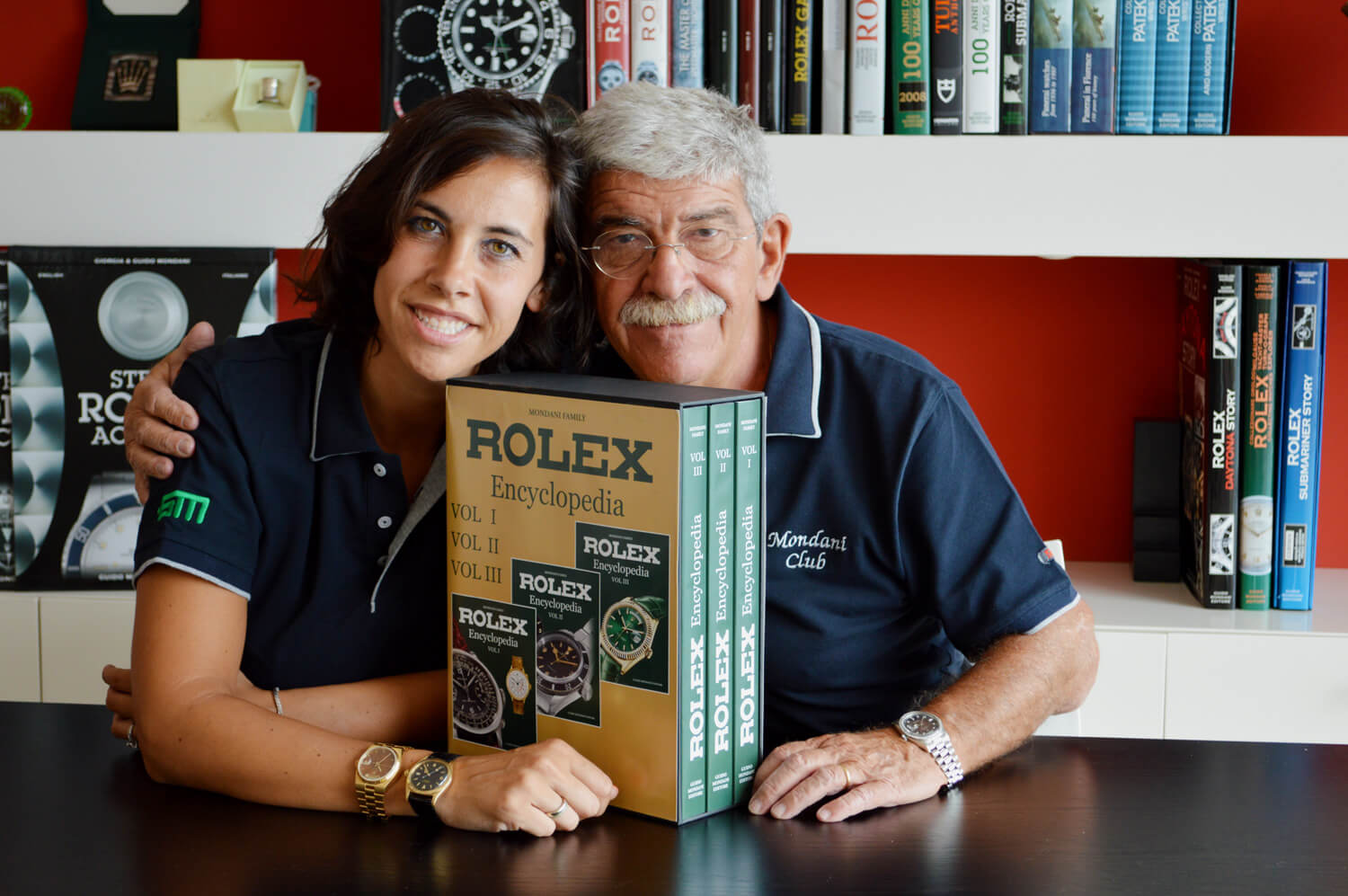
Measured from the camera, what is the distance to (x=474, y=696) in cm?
107

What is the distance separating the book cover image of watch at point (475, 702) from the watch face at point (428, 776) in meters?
0.06

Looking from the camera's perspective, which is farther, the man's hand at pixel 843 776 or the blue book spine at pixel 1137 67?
the blue book spine at pixel 1137 67

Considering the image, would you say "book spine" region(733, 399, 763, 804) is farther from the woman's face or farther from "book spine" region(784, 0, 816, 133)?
"book spine" region(784, 0, 816, 133)

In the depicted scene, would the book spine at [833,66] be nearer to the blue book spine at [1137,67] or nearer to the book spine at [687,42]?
the book spine at [687,42]

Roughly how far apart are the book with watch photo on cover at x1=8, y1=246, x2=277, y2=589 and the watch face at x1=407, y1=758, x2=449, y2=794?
4.20 feet

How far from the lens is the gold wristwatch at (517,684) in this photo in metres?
1.03

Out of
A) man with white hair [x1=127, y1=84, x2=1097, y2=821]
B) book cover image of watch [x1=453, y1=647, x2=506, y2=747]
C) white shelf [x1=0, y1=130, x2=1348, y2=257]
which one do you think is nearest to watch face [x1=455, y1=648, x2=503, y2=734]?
book cover image of watch [x1=453, y1=647, x2=506, y2=747]

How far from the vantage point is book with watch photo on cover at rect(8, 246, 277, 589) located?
2094 millimetres

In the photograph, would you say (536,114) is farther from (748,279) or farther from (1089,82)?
(1089,82)

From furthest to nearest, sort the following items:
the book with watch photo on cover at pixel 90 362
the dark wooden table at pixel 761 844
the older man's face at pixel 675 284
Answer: the book with watch photo on cover at pixel 90 362
the older man's face at pixel 675 284
the dark wooden table at pixel 761 844

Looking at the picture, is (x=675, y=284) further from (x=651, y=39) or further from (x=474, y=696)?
(x=651, y=39)

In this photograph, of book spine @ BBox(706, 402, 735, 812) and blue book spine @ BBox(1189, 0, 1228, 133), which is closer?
book spine @ BBox(706, 402, 735, 812)

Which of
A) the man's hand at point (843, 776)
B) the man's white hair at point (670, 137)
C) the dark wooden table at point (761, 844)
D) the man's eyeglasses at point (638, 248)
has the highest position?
the man's white hair at point (670, 137)

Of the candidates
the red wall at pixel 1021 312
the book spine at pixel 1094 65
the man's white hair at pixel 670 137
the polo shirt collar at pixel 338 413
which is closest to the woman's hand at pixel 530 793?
the polo shirt collar at pixel 338 413
